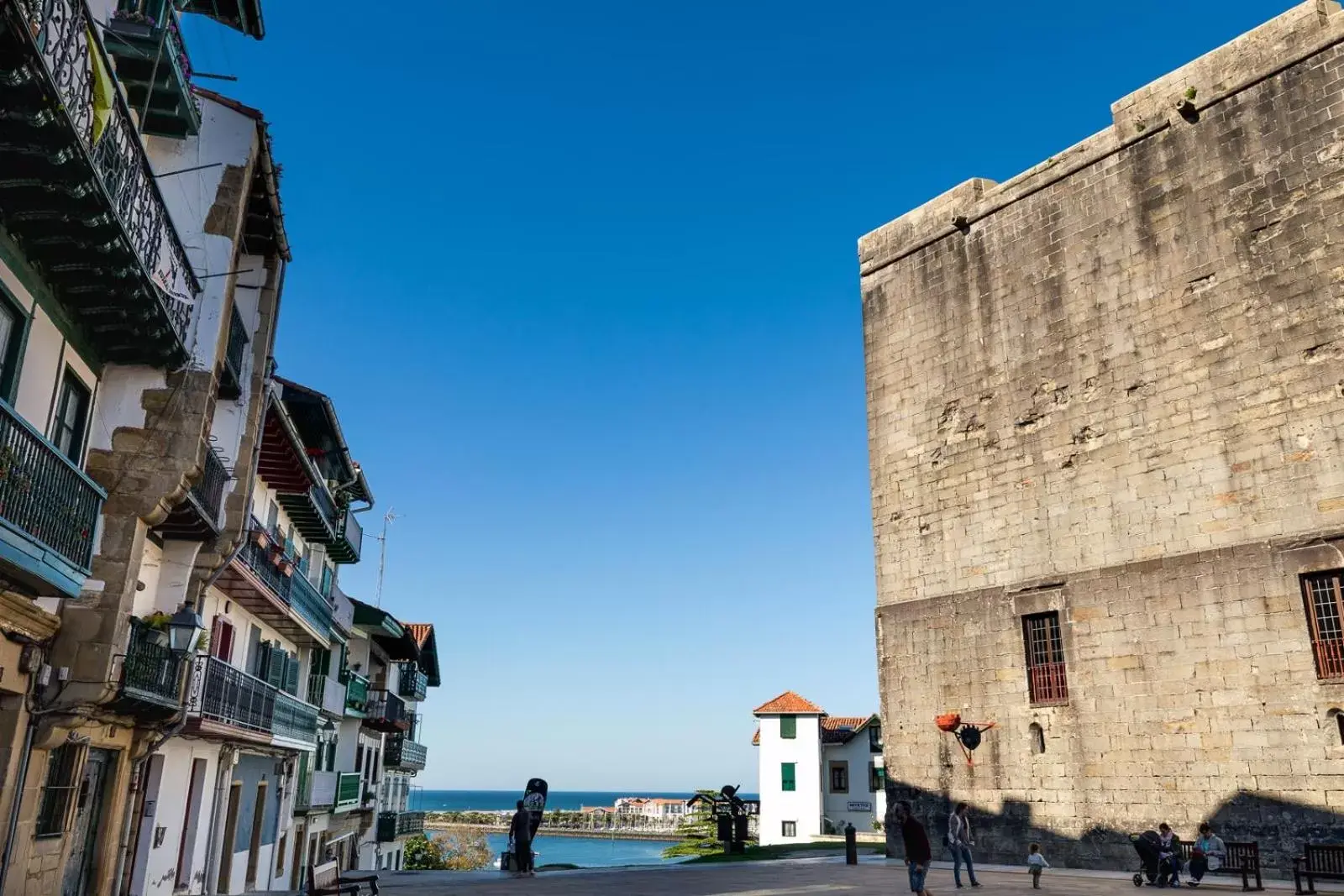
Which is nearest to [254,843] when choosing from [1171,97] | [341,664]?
[341,664]

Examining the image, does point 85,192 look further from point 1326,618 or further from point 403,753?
point 403,753

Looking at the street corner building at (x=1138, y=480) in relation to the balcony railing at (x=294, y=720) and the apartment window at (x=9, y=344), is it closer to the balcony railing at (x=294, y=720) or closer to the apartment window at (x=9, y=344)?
the balcony railing at (x=294, y=720)

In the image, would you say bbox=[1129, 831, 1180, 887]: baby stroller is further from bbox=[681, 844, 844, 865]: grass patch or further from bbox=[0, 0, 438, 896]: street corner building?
bbox=[0, 0, 438, 896]: street corner building

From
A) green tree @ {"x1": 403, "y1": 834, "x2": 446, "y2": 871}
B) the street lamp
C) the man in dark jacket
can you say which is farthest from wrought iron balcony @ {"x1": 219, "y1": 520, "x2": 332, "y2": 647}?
green tree @ {"x1": 403, "y1": 834, "x2": 446, "y2": 871}

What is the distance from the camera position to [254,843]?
20938 millimetres

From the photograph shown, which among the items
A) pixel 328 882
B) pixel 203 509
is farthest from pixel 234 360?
pixel 328 882

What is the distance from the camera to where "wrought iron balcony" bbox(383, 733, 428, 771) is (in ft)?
124

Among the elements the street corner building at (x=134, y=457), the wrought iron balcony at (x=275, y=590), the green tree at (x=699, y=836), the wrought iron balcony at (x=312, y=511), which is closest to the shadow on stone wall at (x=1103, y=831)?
the green tree at (x=699, y=836)

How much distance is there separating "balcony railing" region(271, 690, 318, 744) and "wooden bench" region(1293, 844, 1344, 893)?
1796 cm

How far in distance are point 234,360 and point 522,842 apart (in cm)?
1060

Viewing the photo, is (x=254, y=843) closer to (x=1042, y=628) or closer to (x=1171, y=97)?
(x=1042, y=628)

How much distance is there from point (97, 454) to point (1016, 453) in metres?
17.5

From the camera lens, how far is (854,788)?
5247 cm

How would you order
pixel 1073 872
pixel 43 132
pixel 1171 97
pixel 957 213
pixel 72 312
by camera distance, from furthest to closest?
pixel 957 213
pixel 1171 97
pixel 1073 872
pixel 72 312
pixel 43 132
